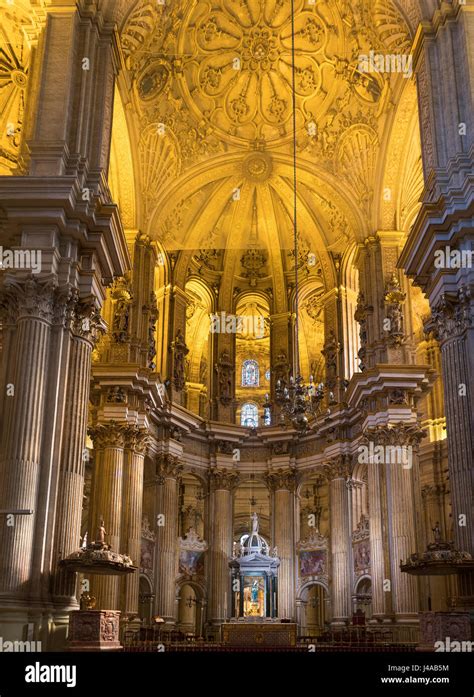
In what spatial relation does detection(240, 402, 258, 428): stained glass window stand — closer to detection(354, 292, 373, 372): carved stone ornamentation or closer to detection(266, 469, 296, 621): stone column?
detection(266, 469, 296, 621): stone column

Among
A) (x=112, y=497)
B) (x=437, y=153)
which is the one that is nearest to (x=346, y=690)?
(x=437, y=153)

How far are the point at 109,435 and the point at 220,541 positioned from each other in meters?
7.59

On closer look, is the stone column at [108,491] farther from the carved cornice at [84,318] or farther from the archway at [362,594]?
the archway at [362,594]

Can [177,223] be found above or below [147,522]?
above

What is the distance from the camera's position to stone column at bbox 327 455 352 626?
27.9 m

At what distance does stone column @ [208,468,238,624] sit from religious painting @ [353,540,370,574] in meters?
5.13

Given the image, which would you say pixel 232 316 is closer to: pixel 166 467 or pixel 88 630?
pixel 166 467

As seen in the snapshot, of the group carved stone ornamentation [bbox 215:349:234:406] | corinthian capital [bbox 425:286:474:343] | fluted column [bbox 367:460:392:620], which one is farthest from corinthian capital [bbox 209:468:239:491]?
corinthian capital [bbox 425:286:474:343]

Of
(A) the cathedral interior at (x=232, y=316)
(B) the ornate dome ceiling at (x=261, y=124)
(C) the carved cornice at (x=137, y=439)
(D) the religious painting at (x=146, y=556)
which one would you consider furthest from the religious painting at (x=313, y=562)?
(B) the ornate dome ceiling at (x=261, y=124)

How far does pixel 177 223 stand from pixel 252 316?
8.29 metres

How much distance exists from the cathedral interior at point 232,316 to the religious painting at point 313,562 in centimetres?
11

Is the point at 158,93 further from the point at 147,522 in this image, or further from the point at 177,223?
the point at 147,522

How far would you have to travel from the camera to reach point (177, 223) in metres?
32.1

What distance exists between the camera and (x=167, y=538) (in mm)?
28359
